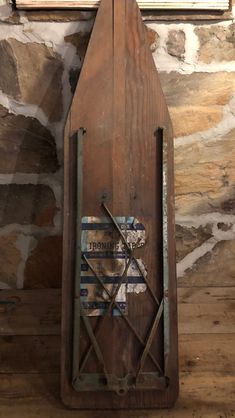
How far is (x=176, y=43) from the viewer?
3.50 feet

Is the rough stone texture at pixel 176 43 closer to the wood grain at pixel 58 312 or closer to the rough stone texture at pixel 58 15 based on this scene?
the rough stone texture at pixel 58 15

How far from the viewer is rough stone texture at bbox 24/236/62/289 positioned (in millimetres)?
1138

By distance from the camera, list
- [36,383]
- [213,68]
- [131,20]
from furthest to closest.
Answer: [213,68] → [131,20] → [36,383]

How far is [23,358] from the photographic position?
91 centimetres

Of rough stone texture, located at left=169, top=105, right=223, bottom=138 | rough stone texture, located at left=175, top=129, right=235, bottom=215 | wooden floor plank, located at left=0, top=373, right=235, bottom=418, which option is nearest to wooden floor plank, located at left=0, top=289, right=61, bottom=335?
wooden floor plank, located at left=0, top=373, right=235, bottom=418

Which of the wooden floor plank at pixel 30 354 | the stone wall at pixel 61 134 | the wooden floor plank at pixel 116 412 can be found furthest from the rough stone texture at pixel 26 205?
the wooden floor plank at pixel 116 412

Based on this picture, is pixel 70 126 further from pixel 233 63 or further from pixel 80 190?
pixel 233 63

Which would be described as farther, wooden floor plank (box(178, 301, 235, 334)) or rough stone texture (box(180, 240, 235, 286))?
rough stone texture (box(180, 240, 235, 286))

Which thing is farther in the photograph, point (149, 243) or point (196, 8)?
point (196, 8)

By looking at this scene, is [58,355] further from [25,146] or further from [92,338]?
[25,146]

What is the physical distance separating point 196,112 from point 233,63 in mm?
147

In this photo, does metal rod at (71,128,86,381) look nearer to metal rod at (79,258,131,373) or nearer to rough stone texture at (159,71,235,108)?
metal rod at (79,258,131,373)

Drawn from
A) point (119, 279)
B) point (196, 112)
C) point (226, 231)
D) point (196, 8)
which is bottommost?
point (119, 279)

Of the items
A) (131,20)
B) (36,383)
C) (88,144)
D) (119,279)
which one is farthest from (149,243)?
(131,20)
